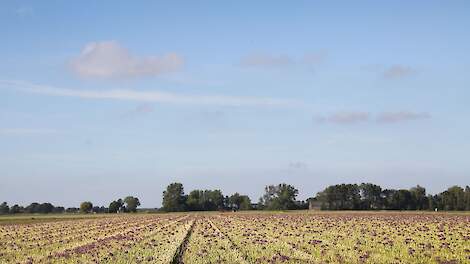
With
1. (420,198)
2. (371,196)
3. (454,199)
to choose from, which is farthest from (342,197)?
(454,199)

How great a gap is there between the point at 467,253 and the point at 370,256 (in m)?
4.38

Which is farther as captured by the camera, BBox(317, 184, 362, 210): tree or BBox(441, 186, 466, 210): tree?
BBox(317, 184, 362, 210): tree

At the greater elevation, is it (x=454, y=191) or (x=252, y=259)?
(x=454, y=191)

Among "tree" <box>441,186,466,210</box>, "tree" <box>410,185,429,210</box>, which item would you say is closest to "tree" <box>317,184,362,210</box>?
"tree" <box>410,185,429,210</box>

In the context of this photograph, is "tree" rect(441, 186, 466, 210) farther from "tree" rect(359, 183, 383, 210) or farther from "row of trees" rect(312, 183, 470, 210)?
"tree" rect(359, 183, 383, 210)

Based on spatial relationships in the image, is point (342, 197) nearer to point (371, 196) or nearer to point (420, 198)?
point (371, 196)

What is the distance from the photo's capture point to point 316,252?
27.4 m

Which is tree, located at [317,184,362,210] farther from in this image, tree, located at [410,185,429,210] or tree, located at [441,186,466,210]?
tree, located at [441,186,466,210]

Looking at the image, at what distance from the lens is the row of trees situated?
587 feet

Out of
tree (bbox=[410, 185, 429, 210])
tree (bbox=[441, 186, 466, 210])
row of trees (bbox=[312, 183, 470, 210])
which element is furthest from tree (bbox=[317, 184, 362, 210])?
tree (bbox=[441, 186, 466, 210])

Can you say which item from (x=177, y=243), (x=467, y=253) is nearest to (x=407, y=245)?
(x=467, y=253)

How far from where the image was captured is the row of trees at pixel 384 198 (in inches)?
7042

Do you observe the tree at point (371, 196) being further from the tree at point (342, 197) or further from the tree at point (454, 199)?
the tree at point (454, 199)

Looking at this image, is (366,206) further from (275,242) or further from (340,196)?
(275,242)
